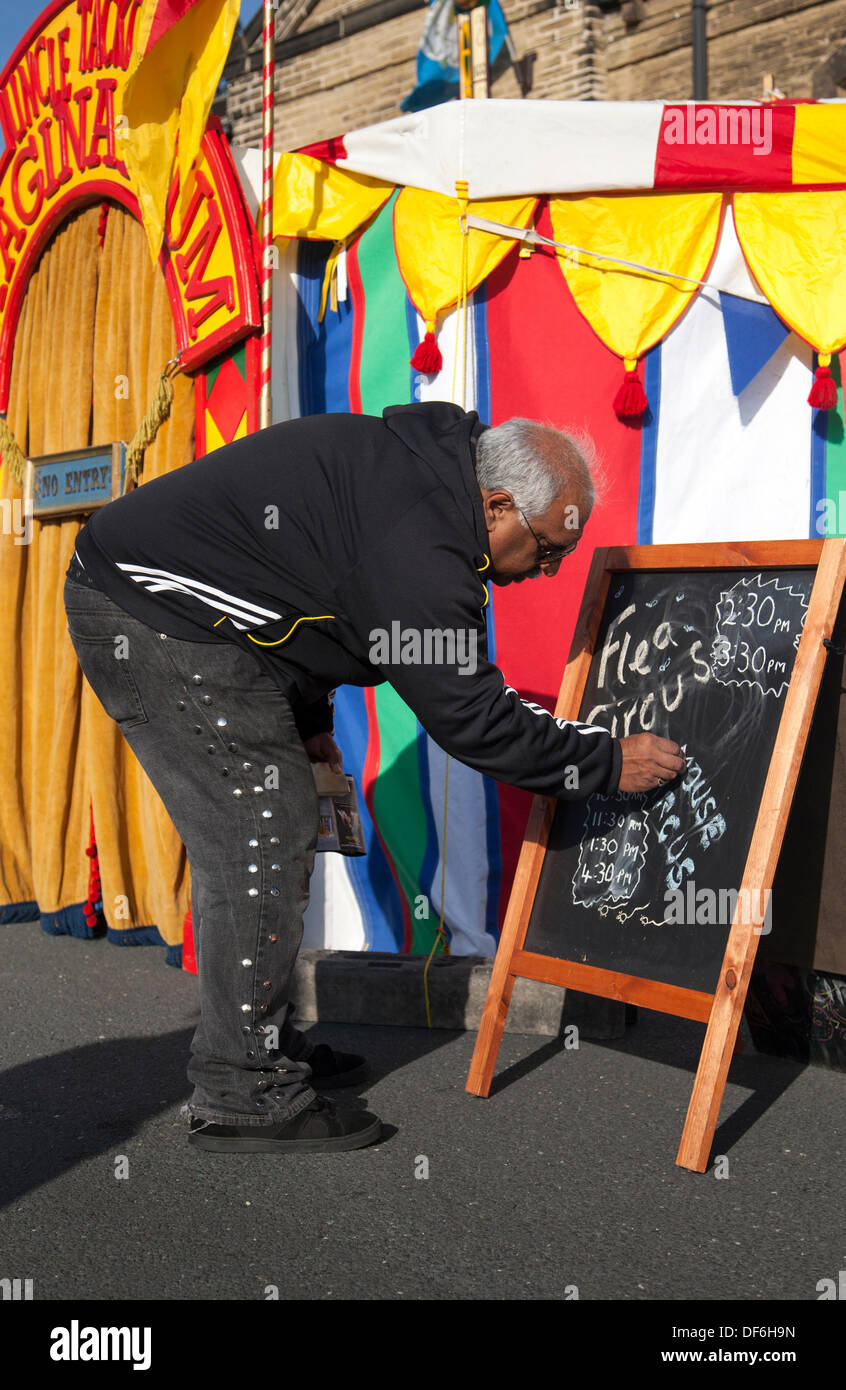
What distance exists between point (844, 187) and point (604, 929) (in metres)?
2.22

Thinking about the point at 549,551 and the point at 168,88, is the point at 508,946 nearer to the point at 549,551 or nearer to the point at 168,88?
the point at 549,551

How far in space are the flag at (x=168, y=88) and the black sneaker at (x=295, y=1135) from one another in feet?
10.4

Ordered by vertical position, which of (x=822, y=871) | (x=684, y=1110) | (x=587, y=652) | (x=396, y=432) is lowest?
(x=684, y=1110)

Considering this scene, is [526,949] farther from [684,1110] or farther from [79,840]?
[79,840]

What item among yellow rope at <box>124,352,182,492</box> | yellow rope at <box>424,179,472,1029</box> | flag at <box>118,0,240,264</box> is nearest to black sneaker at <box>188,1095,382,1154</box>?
yellow rope at <box>424,179,472,1029</box>

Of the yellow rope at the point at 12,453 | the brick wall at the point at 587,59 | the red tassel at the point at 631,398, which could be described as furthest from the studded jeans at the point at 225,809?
the brick wall at the point at 587,59

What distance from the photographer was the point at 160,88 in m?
4.56

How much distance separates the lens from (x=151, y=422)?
186 inches

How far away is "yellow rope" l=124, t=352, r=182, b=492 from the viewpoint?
4691mm

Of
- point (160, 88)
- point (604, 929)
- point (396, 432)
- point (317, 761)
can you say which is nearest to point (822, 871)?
point (604, 929)

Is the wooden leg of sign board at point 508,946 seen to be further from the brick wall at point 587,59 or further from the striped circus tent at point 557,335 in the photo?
the brick wall at point 587,59

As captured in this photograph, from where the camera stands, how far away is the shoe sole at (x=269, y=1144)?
287cm

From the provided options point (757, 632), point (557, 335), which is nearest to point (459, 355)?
point (557, 335)

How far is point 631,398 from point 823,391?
0.58 meters
